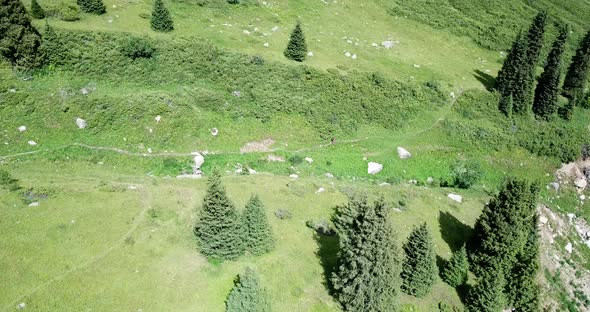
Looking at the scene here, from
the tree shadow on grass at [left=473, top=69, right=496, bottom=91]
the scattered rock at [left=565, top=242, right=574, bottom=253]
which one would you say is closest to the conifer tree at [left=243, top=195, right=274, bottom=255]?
the scattered rock at [left=565, top=242, right=574, bottom=253]

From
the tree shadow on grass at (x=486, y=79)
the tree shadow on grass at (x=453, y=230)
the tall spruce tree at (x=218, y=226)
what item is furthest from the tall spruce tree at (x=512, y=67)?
the tall spruce tree at (x=218, y=226)

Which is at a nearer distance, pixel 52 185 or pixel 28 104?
pixel 52 185

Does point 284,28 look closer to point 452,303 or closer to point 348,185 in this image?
point 348,185

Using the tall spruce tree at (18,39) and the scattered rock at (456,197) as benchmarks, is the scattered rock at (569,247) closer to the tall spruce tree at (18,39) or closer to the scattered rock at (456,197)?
the scattered rock at (456,197)

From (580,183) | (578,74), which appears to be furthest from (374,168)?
(578,74)

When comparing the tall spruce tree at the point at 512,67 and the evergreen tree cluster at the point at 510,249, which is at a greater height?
the tall spruce tree at the point at 512,67

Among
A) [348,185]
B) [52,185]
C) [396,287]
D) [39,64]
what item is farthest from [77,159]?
[396,287]

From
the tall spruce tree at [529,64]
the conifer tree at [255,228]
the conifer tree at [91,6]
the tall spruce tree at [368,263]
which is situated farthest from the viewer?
the tall spruce tree at [529,64]
